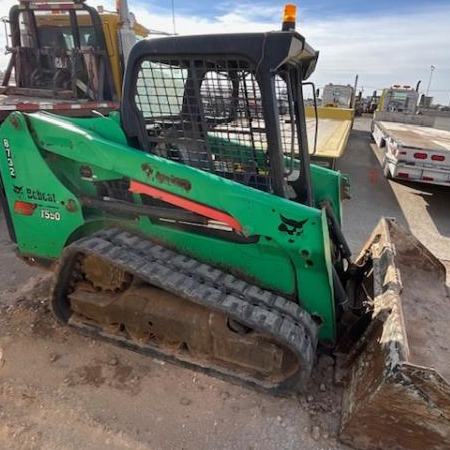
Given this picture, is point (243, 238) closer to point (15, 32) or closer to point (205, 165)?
point (205, 165)

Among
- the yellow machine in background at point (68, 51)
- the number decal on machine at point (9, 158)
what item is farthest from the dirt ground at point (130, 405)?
the yellow machine in background at point (68, 51)

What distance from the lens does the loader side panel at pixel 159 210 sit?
2354mm

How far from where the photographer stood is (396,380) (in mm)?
1883

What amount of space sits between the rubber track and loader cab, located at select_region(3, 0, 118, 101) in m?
5.04

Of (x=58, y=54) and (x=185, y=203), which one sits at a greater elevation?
(x=58, y=54)

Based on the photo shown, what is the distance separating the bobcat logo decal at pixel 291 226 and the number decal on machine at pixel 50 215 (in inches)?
63.0

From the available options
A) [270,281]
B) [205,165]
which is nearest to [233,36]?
[205,165]

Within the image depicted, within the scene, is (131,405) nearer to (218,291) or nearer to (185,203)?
(218,291)

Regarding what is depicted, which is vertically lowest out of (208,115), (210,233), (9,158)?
(210,233)

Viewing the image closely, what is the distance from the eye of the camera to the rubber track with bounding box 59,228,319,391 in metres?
2.27

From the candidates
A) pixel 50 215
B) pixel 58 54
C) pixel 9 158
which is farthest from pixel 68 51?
pixel 50 215

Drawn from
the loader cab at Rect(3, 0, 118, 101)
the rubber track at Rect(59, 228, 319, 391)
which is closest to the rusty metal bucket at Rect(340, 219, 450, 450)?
the rubber track at Rect(59, 228, 319, 391)

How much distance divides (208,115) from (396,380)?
1.81m

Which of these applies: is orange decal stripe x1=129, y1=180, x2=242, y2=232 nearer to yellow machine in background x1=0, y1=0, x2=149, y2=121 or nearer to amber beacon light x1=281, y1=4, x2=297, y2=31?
amber beacon light x1=281, y1=4, x2=297, y2=31
